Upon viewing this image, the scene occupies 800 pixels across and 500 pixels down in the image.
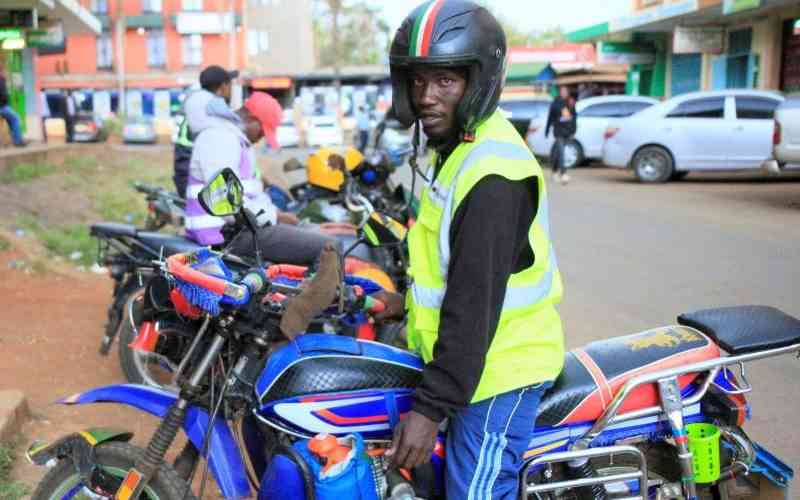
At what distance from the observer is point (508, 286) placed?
2150 mm

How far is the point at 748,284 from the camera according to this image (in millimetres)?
7113

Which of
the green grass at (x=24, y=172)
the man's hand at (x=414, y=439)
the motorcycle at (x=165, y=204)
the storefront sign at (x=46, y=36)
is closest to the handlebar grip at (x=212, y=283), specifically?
the man's hand at (x=414, y=439)

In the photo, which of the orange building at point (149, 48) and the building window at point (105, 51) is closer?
the orange building at point (149, 48)

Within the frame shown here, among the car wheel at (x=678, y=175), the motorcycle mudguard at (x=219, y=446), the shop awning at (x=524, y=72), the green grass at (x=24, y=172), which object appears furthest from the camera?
the shop awning at (x=524, y=72)

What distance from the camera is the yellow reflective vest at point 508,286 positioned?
2.11m

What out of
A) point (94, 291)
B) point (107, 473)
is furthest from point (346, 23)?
point (107, 473)

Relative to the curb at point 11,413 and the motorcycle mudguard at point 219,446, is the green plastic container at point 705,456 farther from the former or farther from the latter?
the curb at point 11,413

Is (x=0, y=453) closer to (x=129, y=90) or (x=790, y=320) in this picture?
(x=790, y=320)

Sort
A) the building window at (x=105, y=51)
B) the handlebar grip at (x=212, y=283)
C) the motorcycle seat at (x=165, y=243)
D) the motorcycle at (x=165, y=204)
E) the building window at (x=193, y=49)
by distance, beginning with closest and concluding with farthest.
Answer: the handlebar grip at (x=212, y=283) < the motorcycle seat at (x=165, y=243) < the motorcycle at (x=165, y=204) < the building window at (x=193, y=49) < the building window at (x=105, y=51)

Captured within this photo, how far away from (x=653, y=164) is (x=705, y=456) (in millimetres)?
13717

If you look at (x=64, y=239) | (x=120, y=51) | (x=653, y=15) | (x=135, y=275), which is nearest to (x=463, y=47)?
(x=135, y=275)

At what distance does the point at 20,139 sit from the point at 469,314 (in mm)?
17209

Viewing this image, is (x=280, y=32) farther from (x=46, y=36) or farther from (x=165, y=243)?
(x=165, y=243)

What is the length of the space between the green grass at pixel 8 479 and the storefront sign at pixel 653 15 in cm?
2024
